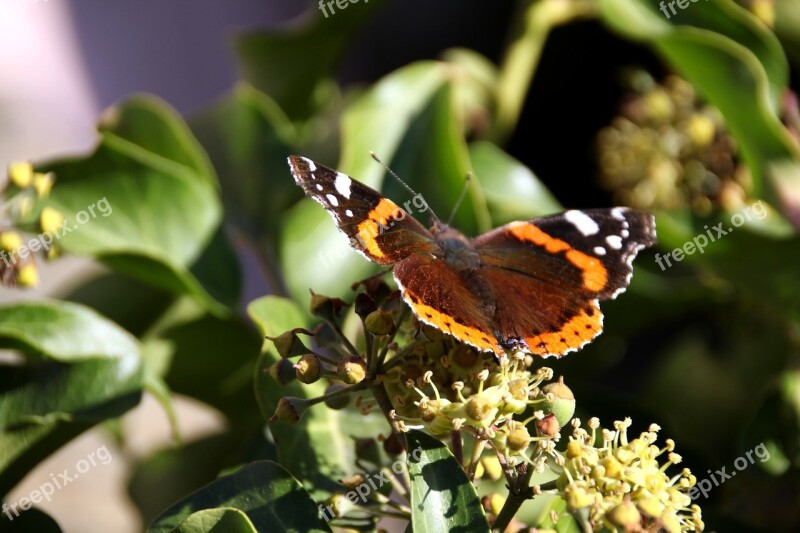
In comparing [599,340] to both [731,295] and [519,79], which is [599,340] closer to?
[731,295]

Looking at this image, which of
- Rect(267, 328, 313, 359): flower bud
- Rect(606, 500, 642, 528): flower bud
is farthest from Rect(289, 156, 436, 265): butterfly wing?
Rect(606, 500, 642, 528): flower bud

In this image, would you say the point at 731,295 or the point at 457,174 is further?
the point at 731,295

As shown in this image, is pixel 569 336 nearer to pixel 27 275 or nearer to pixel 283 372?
pixel 283 372

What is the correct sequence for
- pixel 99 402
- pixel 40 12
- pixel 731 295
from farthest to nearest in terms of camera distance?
pixel 40 12, pixel 731 295, pixel 99 402

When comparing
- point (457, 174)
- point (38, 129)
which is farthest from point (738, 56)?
point (38, 129)

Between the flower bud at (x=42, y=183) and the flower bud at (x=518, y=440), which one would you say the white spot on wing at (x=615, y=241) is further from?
the flower bud at (x=42, y=183)

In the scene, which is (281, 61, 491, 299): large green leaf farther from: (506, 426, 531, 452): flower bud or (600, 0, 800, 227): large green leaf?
(506, 426, 531, 452): flower bud

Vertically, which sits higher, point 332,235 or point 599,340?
point 332,235
